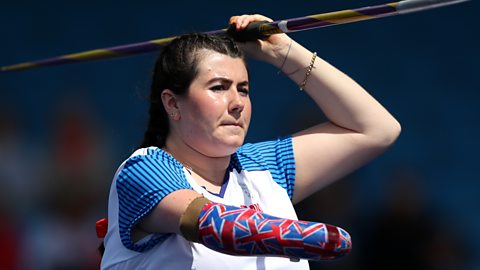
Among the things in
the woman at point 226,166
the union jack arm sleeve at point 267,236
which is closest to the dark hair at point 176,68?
the woman at point 226,166

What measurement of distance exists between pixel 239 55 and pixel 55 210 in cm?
207

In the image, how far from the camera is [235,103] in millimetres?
2125

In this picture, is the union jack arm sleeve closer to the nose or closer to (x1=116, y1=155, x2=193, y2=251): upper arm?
(x1=116, y1=155, x2=193, y2=251): upper arm

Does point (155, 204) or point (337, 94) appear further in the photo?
point (337, 94)

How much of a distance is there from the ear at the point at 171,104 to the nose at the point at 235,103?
0.15 meters

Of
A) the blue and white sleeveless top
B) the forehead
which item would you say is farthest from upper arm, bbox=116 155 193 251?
the forehead

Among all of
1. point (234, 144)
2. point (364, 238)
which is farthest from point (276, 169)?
point (364, 238)

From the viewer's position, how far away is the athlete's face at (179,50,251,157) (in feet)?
6.97

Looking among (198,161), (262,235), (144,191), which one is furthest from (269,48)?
(262,235)

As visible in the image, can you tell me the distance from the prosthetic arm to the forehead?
426 millimetres

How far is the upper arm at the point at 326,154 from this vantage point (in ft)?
7.92

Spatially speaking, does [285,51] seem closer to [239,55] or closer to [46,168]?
[239,55]

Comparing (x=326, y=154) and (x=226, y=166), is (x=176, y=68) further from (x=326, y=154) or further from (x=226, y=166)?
(x=326, y=154)

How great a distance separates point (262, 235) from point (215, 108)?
46 cm
